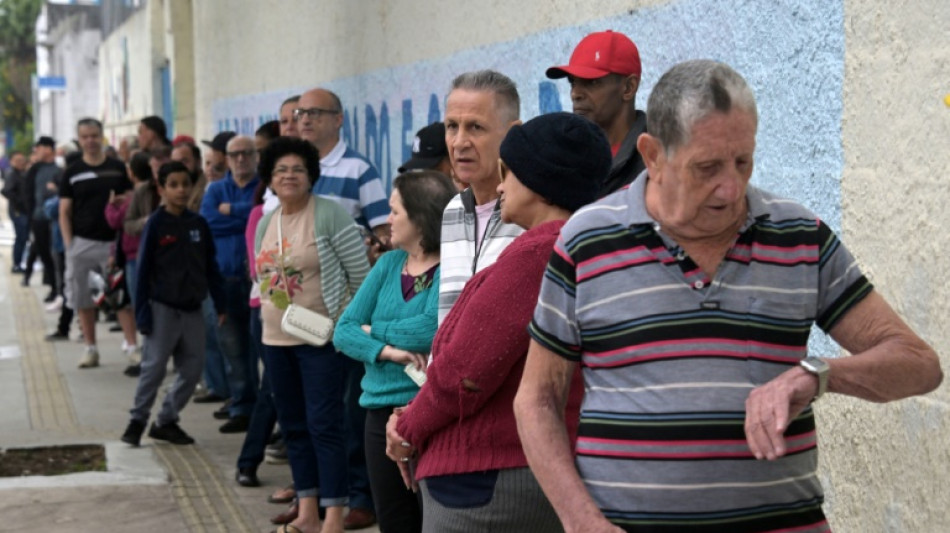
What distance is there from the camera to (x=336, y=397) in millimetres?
6207

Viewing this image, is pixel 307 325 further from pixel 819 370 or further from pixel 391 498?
pixel 819 370

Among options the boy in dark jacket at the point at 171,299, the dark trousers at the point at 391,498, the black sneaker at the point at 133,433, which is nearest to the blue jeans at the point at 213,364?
the boy in dark jacket at the point at 171,299

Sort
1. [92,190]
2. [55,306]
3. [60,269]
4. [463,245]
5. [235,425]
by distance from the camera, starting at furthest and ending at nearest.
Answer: [55,306] < [60,269] < [92,190] < [235,425] < [463,245]

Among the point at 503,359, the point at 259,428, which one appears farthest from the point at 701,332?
the point at 259,428

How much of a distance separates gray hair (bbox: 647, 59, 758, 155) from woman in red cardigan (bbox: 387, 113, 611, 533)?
57cm

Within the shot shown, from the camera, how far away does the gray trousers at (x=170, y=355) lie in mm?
8430

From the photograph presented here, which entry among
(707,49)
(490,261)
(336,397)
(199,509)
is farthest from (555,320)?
(199,509)

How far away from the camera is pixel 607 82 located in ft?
14.8

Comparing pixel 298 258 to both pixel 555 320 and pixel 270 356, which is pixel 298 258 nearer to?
pixel 270 356

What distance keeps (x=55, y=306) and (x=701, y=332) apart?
1583 centimetres

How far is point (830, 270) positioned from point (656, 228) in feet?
1.12

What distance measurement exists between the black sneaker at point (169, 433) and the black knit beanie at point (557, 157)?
19.4 ft

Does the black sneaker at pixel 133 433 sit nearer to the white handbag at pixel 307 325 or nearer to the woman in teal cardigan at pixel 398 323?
the white handbag at pixel 307 325

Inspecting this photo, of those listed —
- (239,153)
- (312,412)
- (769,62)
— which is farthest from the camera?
(239,153)
